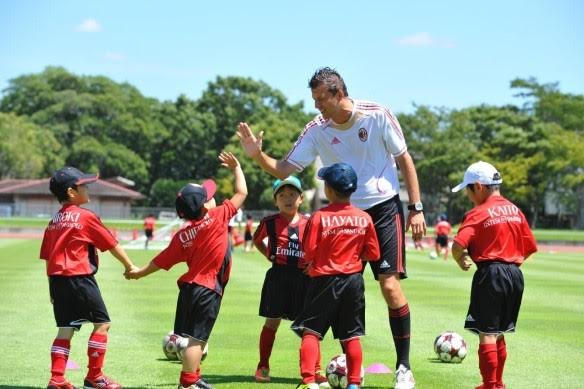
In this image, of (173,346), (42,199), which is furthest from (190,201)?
(42,199)

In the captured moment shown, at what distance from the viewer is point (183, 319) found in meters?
7.71

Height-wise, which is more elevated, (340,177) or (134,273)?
(340,177)

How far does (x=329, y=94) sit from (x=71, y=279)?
106 inches

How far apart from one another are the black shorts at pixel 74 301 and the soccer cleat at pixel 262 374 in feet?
5.09

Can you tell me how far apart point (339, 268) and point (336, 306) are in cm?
31

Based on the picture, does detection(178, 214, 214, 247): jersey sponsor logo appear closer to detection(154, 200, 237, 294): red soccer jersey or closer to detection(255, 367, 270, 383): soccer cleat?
detection(154, 200, 237, 294): red soccer jersey

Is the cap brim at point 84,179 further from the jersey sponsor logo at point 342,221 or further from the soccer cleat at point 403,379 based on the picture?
the soccer cleat at point 403,379

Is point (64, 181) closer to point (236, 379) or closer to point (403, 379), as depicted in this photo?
point (236, 379)

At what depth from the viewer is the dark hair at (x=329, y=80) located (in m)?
7.78

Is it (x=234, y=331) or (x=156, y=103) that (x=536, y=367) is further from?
(x=156, y=103)

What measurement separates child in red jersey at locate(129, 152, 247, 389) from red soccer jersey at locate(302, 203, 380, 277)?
841 mm

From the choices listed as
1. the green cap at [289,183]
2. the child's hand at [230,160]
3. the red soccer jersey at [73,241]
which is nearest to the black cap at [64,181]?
the red soccer jersey at [73,241]

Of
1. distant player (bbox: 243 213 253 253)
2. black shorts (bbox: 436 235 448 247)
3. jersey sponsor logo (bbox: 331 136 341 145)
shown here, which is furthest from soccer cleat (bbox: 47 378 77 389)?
black shorts (bbox: 436 235 448 247)

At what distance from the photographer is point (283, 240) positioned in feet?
29.1
